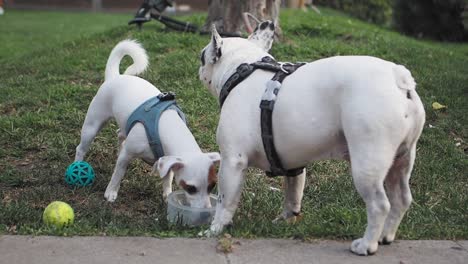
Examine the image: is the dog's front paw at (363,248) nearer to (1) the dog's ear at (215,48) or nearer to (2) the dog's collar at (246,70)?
(2) the dog's collar at (246,70)

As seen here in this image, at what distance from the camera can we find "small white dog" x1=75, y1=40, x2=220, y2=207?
463 centimetres

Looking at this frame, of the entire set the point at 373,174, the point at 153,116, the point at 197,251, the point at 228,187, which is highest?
the point at 373,174

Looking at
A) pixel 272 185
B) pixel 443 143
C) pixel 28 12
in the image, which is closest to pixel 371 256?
pixel 272 185

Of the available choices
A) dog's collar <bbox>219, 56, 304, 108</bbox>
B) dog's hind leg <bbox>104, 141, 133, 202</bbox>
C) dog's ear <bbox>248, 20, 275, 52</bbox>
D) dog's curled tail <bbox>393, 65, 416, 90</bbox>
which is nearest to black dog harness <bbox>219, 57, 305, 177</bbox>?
dog's collar <bbox>219, 56, 304, 108</bbox>

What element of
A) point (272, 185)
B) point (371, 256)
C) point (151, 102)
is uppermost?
point (151, 102)

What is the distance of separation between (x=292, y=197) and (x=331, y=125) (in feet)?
3.16

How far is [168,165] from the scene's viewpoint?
4570 mm

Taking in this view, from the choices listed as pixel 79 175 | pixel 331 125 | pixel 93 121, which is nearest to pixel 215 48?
pixel 331 125

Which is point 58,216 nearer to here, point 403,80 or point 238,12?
point 403,80

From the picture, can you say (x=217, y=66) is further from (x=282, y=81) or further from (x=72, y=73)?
(x=72, y=73)

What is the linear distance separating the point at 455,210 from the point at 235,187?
1843 mm

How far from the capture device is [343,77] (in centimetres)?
377

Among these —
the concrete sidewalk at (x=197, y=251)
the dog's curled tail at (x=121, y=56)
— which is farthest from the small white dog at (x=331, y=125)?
the dog's curled tail at (x=121, y=56)

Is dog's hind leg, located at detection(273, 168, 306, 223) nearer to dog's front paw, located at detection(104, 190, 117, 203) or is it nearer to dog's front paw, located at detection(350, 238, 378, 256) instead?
dog's front paw, located at detection(350, 238, 378, 256)
